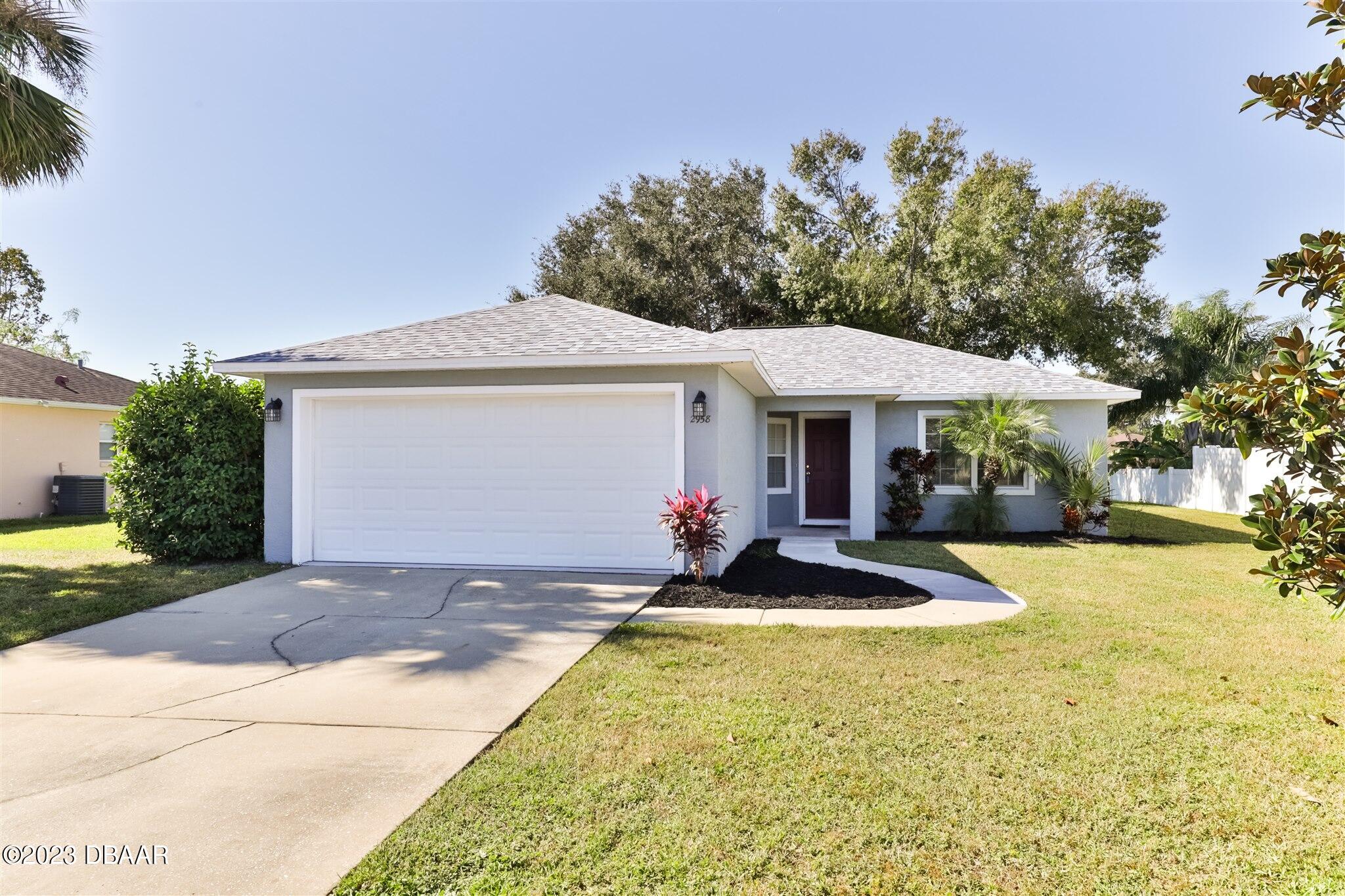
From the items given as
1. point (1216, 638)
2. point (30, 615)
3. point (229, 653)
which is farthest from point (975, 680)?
point (30, 615)

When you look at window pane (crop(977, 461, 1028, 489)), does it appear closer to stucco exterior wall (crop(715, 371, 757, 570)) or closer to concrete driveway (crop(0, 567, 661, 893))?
stucco exterior wall (crop(715, 371, 757, 570))

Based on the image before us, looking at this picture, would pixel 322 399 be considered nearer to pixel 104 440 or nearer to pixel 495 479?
pixel 495 479

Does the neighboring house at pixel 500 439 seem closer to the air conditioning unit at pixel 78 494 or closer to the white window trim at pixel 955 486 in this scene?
the white window trim at pixel 955 486

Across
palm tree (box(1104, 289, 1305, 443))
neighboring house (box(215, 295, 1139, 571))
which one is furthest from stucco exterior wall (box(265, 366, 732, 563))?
palm tree (box(1104, 289, 1305, 443))

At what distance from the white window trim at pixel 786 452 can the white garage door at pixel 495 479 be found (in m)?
5.80

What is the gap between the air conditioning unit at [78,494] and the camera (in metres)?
16.5

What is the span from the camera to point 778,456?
14.4 m

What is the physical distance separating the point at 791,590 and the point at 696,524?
1326mm

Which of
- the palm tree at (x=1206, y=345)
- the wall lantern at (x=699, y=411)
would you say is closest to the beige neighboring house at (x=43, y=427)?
the wall lantern at (x=699, y=411)

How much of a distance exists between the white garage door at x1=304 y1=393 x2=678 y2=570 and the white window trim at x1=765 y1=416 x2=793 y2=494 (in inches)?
228

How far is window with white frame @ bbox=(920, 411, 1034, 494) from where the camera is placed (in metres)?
13.5

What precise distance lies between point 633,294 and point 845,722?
24.8 metres

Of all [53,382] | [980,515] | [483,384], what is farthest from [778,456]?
[53,382]

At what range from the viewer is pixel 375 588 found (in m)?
7.86
